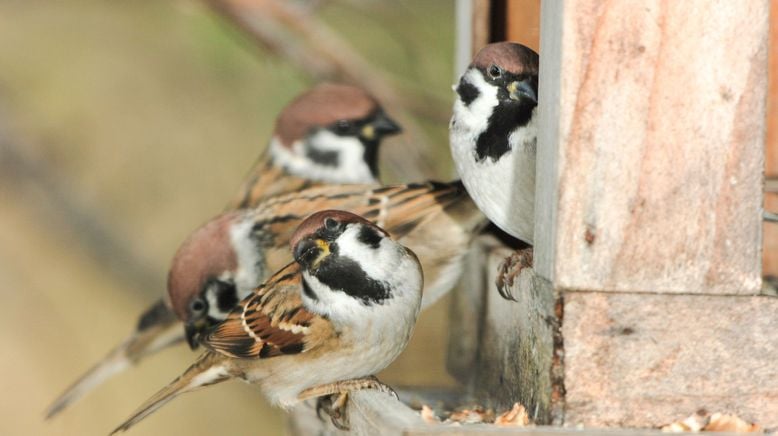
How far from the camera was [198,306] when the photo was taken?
2.74m

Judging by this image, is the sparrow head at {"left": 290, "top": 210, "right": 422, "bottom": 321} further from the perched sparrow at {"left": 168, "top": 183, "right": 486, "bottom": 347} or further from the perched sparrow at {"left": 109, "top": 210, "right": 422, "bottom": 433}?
the perched sparrow at {"left": 168, "top": 183, "right": 486, "bottom": 347}

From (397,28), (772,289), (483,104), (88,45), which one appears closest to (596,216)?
(483,104)

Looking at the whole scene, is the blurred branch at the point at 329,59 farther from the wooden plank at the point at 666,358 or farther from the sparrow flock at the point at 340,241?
the wooden plank at the point at 666,358

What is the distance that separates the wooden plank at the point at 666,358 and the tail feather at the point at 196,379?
3.32 ft

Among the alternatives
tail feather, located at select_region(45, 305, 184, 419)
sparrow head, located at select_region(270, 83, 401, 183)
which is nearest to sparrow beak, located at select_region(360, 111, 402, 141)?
sparrow head, located at select_region(270, 83, 401, 183)

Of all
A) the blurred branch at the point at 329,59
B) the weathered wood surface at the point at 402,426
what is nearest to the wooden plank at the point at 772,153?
the weathered wood surface at the point at 402,426

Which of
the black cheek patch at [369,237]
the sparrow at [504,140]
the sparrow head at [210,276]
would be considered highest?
the sparrow at [504,140]

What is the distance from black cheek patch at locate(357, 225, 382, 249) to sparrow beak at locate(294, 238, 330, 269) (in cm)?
6

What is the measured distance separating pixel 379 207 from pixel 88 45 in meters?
2.04

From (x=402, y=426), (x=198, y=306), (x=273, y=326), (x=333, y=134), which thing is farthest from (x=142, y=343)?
(x=402, y=426)

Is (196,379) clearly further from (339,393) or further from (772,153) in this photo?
(772,153)

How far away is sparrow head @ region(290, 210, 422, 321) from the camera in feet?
6.60

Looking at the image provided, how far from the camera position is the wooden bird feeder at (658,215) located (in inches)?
59.4

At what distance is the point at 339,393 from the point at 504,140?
50 cm
